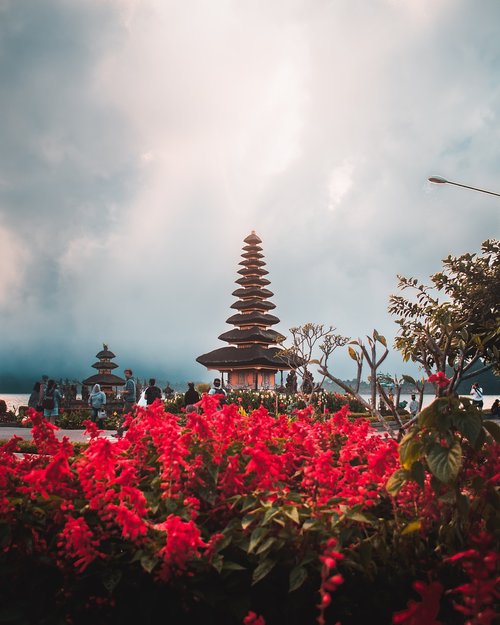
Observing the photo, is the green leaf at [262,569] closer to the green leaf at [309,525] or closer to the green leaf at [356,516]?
the green leaf at [309,525]

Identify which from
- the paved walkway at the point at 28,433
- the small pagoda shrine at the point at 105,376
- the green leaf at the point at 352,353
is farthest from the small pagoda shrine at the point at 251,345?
the green leaf at the point at 352,353

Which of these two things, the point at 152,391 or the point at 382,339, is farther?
the point at 152,391

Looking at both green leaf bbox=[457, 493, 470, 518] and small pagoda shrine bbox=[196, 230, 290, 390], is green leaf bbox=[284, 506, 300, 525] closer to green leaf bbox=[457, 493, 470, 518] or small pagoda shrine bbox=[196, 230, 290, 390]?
green leaf bbox=[457, 493, 470, 518]

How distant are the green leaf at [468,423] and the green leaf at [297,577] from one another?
99 cm

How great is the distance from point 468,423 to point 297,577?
42.3 inches

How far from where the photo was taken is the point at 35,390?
820 inches

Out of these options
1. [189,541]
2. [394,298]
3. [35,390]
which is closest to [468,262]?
[394,298]

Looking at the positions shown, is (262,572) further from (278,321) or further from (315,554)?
(278,321)

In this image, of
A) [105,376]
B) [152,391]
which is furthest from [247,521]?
[105,376]

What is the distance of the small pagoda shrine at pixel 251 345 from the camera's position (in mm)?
48344

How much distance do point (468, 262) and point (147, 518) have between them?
64.9ft

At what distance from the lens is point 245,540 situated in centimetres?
277

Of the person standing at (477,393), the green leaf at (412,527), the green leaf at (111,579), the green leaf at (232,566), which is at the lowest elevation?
the green leaf at (111,579)

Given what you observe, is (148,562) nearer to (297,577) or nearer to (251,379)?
(297,577)
